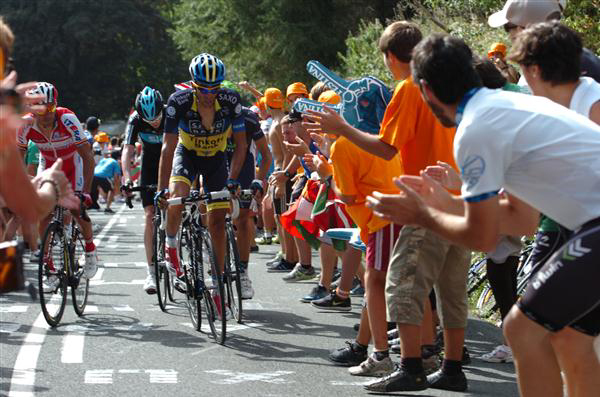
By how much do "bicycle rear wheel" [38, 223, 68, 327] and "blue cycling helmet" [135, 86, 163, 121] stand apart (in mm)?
1532

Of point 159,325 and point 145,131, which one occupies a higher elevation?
point 145,131

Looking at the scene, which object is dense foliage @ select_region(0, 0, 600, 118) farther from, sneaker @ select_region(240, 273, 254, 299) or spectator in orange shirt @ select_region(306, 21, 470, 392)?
spectator in orange shirt @ select_region(306, 21, 470, 392)

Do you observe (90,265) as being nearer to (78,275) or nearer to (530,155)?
(78,275)

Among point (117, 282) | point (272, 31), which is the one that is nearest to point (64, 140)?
point (117, 282)

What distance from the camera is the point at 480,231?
15.6ft

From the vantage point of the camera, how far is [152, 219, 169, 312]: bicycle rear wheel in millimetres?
10758

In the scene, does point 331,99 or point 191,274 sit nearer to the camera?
point 191,274

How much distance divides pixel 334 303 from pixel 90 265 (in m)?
2.27

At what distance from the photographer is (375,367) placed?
7625 mm

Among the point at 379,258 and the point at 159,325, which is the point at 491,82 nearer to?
the point at 379,258

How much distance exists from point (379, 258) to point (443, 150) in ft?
2.60

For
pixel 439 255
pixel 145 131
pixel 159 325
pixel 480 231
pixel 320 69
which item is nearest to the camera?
pixel 480 231

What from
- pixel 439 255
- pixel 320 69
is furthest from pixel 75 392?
pixel 320 69

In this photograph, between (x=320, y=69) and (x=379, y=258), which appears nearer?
(x=379, y=258)
